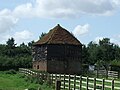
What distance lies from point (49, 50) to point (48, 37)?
9.35 feet

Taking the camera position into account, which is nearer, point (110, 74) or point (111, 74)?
point (111, 74)

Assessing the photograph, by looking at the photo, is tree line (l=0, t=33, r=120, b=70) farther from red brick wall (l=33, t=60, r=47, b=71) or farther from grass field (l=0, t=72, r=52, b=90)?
grass field (l=0, t=72, r=52, b=90)

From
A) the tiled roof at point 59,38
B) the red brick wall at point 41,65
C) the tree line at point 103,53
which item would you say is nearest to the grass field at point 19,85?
the tiled roof at point 59,38

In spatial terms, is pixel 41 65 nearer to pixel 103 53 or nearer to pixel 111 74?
pixel 111 74

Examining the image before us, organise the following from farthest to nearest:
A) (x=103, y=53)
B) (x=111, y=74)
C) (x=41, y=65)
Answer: (x=103, y=53) → (x=41, y=65) → (x=111, y=74)

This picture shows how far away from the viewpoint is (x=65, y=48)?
68000mm

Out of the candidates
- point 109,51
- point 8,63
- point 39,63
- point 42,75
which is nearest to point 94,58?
point 109,51

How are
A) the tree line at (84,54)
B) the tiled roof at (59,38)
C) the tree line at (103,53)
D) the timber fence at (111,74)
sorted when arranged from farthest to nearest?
the tree line at (103,53) → the tree line at (84,54) → the tiled roof at (59,38) → the timber fence at (111,74)

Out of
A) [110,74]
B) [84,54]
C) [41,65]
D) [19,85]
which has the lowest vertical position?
[19,85]

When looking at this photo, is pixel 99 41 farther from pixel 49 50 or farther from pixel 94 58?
pixel 49 50

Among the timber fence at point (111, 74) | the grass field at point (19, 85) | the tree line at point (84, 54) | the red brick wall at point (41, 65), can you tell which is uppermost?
the tree line at point (84, 54)

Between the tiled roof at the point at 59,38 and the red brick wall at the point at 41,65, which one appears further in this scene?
the red brick wall at the point at 41,65

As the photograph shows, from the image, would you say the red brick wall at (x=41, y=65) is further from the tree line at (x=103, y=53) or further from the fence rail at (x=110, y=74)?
the tree line at (x=103, y=53)

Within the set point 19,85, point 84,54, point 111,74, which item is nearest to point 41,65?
point 111,74
